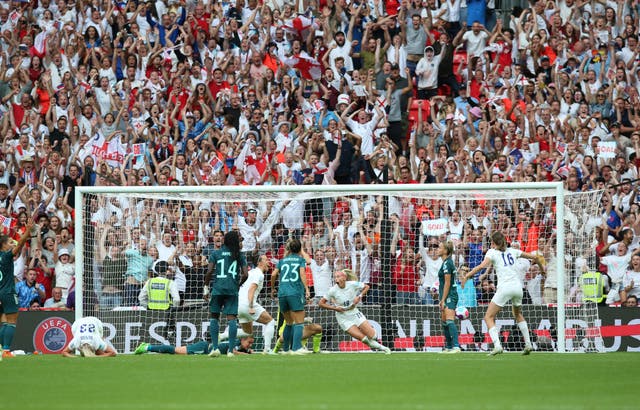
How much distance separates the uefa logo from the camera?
2302cm

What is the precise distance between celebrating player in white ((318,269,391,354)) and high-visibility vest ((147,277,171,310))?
3.01 meters

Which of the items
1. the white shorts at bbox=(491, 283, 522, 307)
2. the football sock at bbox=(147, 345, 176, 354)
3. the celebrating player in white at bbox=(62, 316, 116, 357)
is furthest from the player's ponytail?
the celebrating player in white at bbox=(62, 316, 116, 357)

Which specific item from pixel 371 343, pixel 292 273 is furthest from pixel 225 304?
pixel 371 343

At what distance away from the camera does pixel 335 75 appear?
92.6ft

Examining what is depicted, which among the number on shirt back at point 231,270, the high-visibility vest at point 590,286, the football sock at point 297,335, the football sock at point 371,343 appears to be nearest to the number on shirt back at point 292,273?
the football sock at point 297,335

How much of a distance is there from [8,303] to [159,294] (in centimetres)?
343

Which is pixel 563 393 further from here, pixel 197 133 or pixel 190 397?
pixel 197 133

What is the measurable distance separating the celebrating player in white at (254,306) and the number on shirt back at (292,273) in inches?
17.2

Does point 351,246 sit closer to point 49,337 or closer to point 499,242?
point 499,242

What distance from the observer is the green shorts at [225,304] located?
19391 mm

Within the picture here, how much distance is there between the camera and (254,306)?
2089 centimetres

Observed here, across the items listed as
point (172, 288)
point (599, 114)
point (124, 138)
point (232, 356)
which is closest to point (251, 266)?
point (172, 288)

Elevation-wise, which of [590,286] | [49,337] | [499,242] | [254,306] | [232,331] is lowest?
[49,337]

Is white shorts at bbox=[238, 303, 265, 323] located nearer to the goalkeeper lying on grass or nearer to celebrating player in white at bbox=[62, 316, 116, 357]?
the goalkeeper lying on grass
